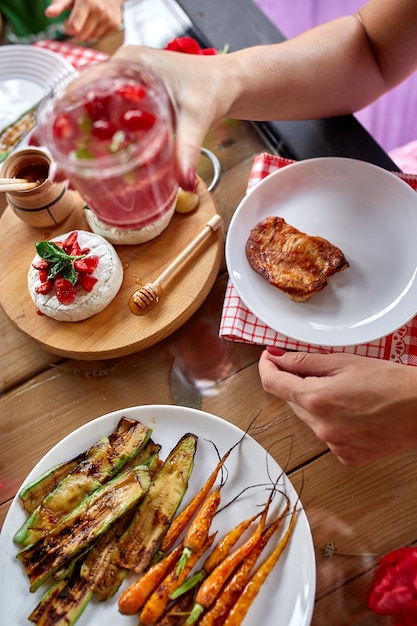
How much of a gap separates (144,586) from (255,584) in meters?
0.23

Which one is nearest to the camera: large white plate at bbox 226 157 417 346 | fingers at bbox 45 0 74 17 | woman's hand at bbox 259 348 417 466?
woman's hand at bbox 259 348 417 466

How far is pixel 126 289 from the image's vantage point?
155 centimetres

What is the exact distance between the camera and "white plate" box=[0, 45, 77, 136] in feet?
5.97

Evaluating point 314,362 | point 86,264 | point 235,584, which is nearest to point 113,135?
point 86,264

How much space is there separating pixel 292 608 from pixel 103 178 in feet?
3.06

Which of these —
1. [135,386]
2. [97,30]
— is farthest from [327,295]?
[97,30]

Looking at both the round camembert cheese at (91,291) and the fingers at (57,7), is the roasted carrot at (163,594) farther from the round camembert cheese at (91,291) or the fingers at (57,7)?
the fingers at (57,7)

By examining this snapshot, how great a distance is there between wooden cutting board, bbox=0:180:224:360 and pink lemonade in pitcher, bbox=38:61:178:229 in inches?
18.1

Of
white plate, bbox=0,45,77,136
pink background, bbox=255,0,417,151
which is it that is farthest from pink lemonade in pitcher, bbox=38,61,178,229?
pink background, bbox=255,0,417,151

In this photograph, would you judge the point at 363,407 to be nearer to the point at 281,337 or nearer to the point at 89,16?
the point at 281,337

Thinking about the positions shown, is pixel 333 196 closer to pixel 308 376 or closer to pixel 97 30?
pixel 308 376

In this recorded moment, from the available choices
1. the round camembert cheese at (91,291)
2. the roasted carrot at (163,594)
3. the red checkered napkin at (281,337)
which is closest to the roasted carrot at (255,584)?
the roasted carrot at (163,594)

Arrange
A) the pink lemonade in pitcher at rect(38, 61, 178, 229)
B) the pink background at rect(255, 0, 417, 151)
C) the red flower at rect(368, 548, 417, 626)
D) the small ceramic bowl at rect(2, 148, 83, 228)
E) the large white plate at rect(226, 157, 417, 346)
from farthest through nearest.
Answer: the pink background at rect(255, 0, 417, 151)
the small ceramic bowl at rect(2, 148, 83, 228)
the large white plate at rect(226, 157, 417, 346)
the red flower at rect(368, 548, 417, 626)
the pink lemonade in pitcher at rect(38, 61, 178, 229)

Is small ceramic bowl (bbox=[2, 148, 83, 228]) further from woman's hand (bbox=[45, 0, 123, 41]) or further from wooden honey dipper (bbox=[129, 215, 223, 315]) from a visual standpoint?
woman's hand (bbox=[45, 0, 123, 41])
